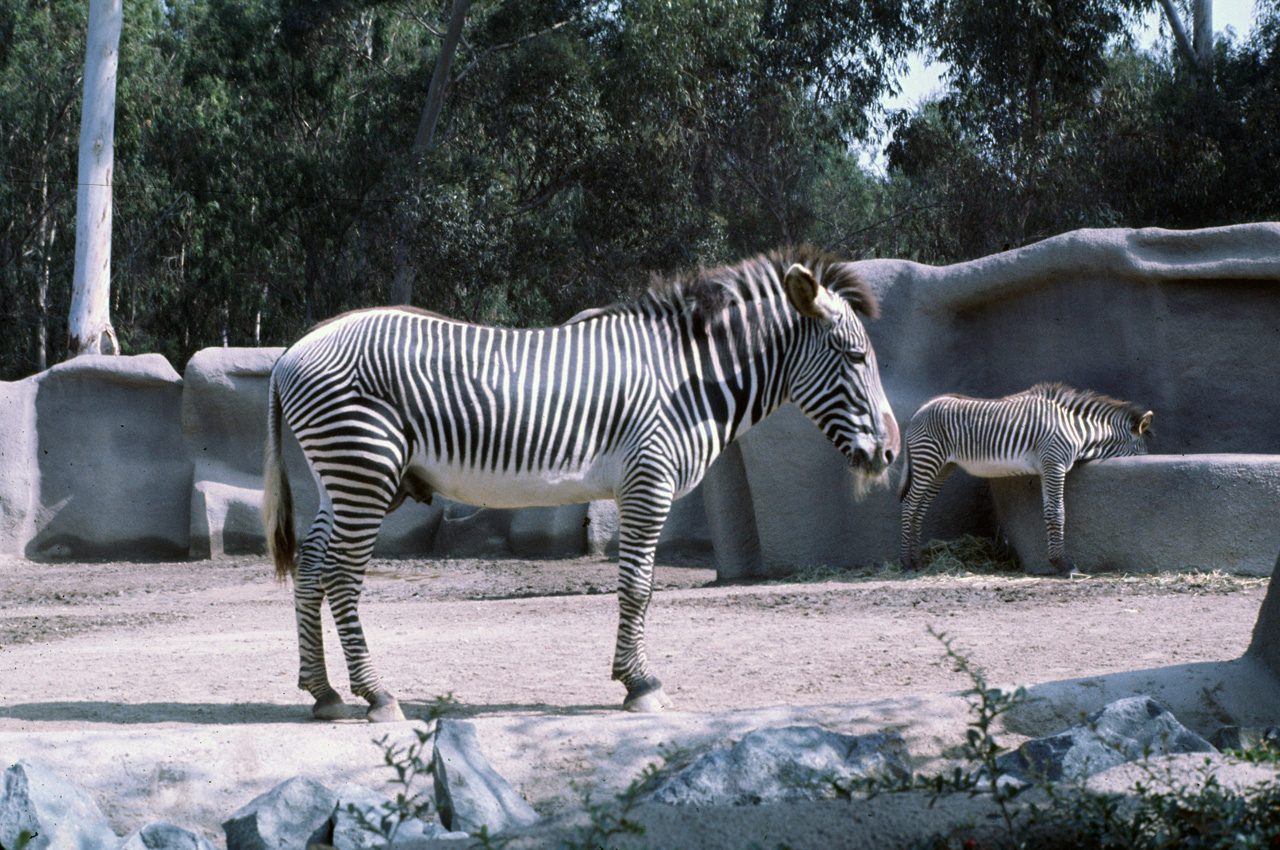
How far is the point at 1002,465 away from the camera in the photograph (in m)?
9.49

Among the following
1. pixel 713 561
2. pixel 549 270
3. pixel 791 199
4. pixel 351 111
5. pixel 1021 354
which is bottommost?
pixel 713 561

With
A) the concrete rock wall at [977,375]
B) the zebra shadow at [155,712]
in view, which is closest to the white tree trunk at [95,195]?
the concrete rock wall at [977,375]

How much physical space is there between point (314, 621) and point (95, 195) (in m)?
14.2

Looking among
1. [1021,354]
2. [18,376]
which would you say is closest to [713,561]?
[1021,354]

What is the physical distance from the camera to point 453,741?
319cm

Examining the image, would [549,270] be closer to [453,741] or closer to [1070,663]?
[1070,663]

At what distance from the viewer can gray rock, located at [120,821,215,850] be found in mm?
2852

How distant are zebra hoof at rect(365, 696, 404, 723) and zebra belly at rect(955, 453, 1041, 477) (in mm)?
6249

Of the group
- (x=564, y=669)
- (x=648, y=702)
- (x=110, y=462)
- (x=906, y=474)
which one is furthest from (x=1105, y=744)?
(x=110, y=462)

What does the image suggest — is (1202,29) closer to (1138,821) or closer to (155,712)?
(155,712)

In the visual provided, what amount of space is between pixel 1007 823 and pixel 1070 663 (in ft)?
10.7

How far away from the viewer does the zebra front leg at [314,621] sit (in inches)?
182

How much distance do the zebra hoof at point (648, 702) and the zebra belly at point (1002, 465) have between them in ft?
17.8

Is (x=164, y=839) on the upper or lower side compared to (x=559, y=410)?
lower
